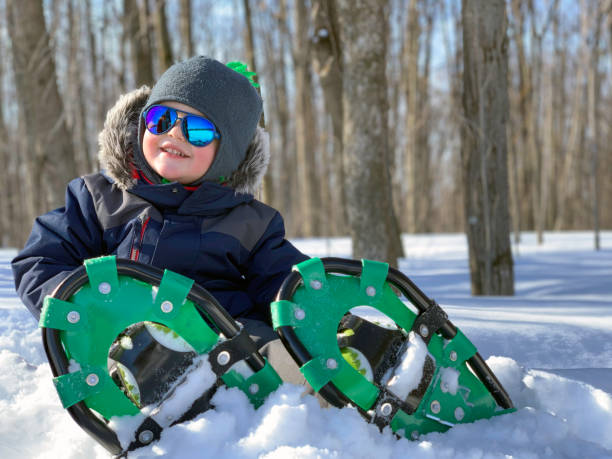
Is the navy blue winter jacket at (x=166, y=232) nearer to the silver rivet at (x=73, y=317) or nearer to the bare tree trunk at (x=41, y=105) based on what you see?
the silver rivet at (x=73, y=317)

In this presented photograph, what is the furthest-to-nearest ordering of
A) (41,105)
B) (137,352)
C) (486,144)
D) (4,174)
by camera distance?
(4,174) → (41,105) → (486,144) → (137,352)

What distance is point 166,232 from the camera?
5.44 ft

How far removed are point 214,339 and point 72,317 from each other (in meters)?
0.30

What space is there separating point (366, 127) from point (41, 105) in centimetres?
366

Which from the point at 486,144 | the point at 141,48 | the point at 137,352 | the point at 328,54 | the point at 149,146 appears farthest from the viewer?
the point at 141,48

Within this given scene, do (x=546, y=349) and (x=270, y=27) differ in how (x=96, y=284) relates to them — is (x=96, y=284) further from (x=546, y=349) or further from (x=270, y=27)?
(x=270, y=27)

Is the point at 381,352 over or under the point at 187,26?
under

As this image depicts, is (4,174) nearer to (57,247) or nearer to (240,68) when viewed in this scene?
(240,68)

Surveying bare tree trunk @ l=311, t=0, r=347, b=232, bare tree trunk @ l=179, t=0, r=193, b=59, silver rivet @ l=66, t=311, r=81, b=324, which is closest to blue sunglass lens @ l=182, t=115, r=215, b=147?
silver rivet @ l=66, t=311, r=81, b=324

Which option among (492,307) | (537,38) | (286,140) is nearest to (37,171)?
(492,307)

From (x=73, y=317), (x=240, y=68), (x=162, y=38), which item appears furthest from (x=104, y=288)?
(x=162, y=38)

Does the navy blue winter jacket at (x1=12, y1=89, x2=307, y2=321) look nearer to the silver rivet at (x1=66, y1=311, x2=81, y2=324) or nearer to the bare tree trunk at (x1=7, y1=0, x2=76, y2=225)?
the silver rivet at (x1=66, y1=311, x2=81, y2=324)

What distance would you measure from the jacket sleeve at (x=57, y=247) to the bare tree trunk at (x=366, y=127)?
271 cm

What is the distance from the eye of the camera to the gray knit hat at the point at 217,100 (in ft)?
5.64
